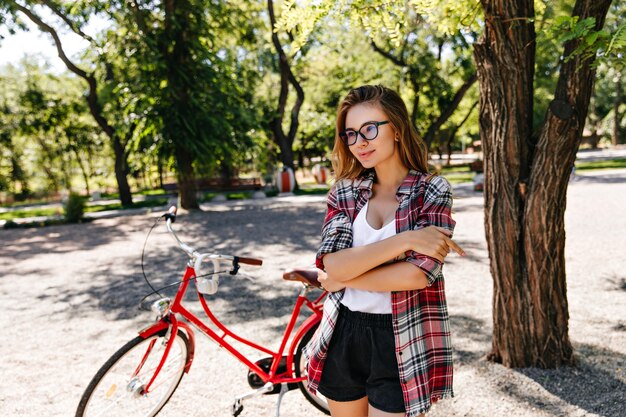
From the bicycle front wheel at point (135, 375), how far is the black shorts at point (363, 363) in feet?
4.23

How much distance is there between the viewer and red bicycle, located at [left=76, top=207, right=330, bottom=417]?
278cm

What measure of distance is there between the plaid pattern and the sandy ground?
1618 millimetres

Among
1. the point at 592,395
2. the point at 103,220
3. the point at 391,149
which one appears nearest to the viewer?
the point at 391,149

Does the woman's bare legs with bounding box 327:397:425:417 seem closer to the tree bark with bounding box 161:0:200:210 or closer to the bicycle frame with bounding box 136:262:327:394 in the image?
the bicycle frame with bounding box 136:262:327:394

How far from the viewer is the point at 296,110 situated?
21750mm

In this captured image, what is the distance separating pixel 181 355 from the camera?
10.4ft

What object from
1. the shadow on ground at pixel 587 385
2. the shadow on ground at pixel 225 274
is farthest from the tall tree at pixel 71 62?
the shadow on ground at pixel 587 385

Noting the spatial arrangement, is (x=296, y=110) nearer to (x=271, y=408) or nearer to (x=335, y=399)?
(x=271, y=408)

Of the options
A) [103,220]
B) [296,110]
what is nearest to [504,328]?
[103,220]

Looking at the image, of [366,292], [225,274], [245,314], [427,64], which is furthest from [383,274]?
[427,64]

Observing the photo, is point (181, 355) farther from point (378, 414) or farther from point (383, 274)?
point (383, 274)

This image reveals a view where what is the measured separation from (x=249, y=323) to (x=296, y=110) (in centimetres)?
1731

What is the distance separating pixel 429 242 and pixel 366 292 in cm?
36

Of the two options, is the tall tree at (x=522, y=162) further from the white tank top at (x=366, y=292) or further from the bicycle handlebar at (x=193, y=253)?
the white tank top at (x=366, y=292)
